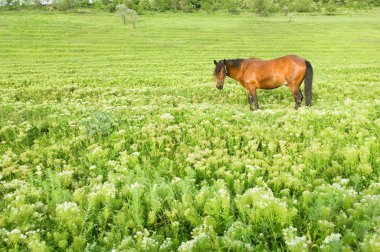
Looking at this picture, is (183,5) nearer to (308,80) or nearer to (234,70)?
(234,70)

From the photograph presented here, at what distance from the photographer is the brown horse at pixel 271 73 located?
11855 millimetres

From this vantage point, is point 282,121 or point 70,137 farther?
point 282,121

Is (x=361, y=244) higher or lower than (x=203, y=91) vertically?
higher

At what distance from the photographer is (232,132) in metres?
7.66

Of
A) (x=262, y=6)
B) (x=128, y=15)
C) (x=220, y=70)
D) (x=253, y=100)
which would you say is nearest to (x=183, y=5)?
(x=262, y=6)

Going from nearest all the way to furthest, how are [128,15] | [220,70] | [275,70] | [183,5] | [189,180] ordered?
1. [189,180]
2. [275,70]
3. [220,70]
4. [128,15]
5. [183,5]

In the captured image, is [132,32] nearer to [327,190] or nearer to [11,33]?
[11,33]

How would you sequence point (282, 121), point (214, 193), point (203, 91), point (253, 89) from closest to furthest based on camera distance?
point (214, 193) < point (282, 121) < point (253, 89) < point (203, 91)

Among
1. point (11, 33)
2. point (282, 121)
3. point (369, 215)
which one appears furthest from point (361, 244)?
point (11, 33)

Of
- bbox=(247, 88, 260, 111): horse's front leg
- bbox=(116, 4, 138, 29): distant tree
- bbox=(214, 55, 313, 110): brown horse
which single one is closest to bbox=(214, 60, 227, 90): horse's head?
bbox=(214, 55, 313, 110): brown horse

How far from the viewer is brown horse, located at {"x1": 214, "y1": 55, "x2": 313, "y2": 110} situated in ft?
→ 38.9

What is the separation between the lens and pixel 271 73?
40.6 feet

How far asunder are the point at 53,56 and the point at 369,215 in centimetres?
4577

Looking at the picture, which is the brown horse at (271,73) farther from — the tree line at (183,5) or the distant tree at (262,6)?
the distant tree at (262,6)
